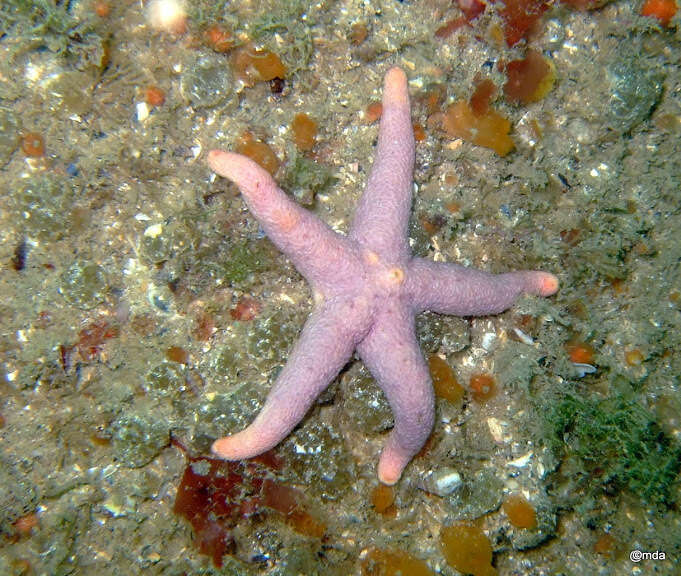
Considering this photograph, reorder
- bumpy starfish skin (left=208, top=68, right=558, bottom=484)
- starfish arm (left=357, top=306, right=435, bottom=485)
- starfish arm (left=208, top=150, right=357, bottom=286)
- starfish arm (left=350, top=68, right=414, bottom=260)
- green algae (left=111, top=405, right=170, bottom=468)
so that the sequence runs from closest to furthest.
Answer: starfish arm (left=208, top=150, right=357, bottom=286)
bumpy starfish skin (left=208, top=68, right=558, bottom=484)
starfish arm (left=357, top=306, right=435, bottom=485)
starfish arm (left=350, top=68, right=414, bottom=260)
green algae (left=111, top=405, right=170, bottom=468)

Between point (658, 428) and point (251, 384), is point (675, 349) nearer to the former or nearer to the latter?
point (658, 428)

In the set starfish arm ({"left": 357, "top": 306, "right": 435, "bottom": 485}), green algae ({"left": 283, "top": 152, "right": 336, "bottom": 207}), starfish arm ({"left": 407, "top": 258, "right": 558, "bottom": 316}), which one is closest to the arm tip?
green algae ({"left": 283, "top": 152, "right": 336, "bottom": 207})

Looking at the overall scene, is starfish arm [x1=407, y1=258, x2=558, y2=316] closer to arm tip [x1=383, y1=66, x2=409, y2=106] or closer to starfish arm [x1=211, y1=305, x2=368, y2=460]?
starfish arm [x1=211, y1=305, x2=368, y2=460]

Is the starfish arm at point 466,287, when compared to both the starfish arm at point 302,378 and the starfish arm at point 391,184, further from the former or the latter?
the starfish arm at point 302,378

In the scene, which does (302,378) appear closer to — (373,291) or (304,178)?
(373,291)

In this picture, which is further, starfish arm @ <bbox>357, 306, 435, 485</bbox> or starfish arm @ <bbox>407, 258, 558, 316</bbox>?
starfish arm @ <bbox>407, 258, 558, 316</bbox>

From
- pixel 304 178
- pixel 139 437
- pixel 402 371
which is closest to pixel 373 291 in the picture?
pixel 402 371
